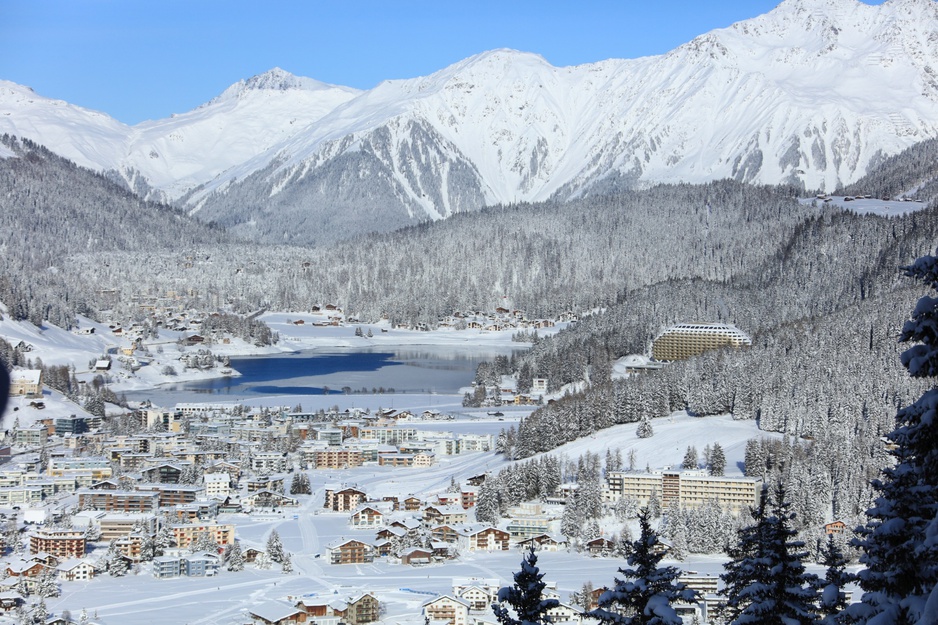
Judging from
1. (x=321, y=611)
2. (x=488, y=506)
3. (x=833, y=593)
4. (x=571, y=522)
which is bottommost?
(x=321, y=611)

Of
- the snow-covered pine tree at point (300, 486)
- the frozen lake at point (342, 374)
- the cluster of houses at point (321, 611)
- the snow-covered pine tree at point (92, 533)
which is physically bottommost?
the cluster of houses at point (321, 611)

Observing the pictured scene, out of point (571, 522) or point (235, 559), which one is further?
point (571, 522)

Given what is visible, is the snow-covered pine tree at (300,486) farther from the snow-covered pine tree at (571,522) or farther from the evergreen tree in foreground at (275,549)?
the snow-covered pine tree at (571,522)

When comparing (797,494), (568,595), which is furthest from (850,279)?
(568,595)

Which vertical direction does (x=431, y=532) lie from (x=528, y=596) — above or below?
below

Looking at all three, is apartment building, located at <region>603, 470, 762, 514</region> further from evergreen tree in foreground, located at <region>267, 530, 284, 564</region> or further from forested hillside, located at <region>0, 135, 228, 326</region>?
forested hillside, located at <region>0, 135, 228, 326</region>

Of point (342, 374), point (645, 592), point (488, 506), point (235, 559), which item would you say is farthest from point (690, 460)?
point (342, 374)

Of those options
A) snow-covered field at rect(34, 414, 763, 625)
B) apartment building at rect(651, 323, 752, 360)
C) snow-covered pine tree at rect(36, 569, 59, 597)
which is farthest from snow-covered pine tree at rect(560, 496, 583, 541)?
apartment building at rect(651, 323, 752, 360)

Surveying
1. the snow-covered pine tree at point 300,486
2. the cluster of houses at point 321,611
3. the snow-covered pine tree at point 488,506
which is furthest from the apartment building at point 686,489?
the cluster of houses at point 321,611

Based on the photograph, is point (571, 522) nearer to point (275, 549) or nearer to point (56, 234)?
point (275, 549)
